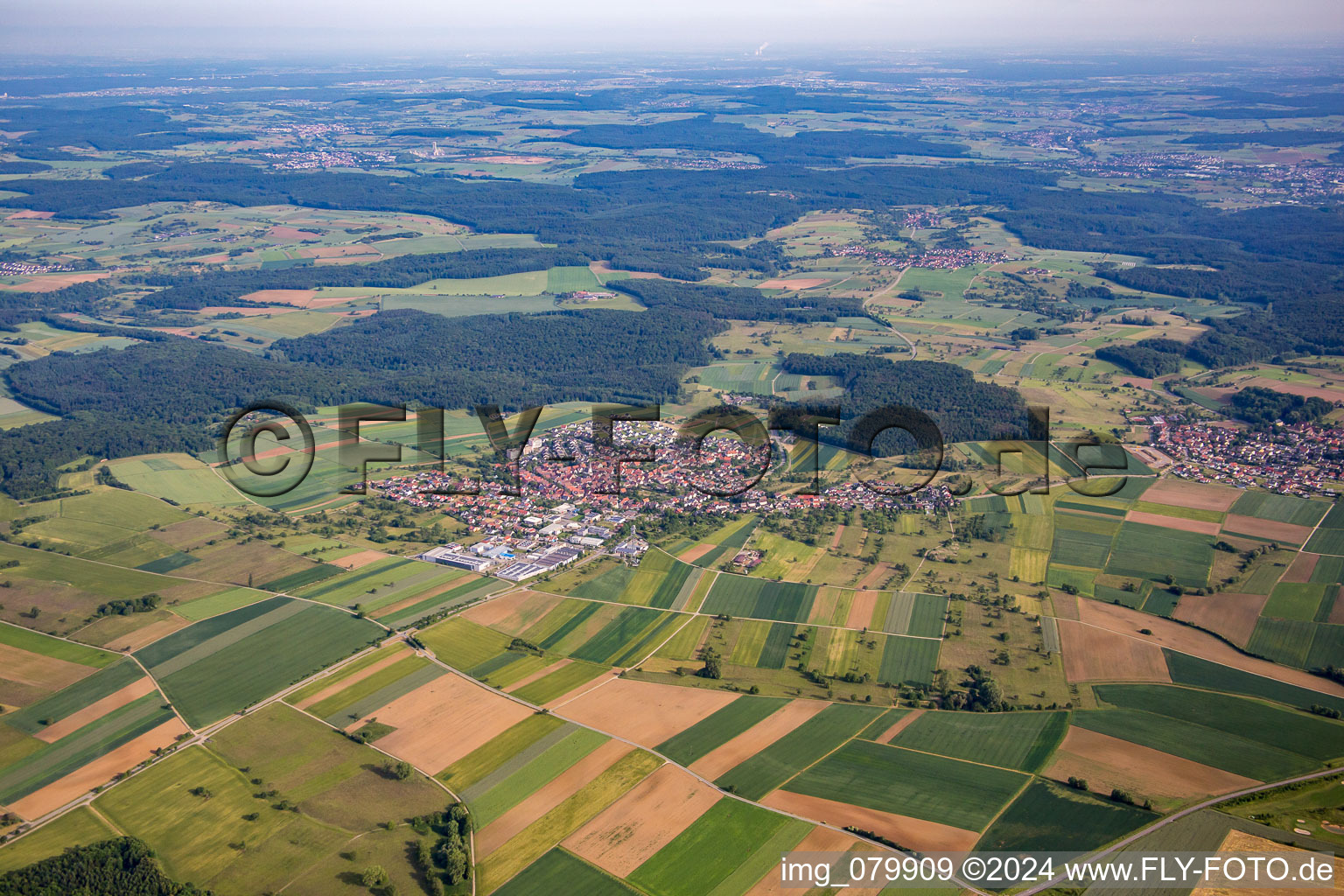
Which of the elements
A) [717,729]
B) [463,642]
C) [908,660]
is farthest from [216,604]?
[908,660]

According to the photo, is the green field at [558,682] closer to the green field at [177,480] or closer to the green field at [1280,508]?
the green field at [177,480]

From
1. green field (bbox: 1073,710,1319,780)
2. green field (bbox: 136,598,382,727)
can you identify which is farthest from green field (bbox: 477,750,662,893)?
green field (bbox: 1073,710,1319,780)

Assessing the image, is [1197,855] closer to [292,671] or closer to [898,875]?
[898,875]

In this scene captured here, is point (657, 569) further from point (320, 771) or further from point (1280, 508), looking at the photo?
point (1280, 508)

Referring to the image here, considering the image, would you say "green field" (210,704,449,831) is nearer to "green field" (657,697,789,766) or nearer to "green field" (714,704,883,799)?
"green field" (657,697,789,766)

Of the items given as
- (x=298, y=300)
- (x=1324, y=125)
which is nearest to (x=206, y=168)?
(x=298, y=300)

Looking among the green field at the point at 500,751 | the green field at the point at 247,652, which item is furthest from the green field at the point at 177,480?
the green field at the point at 500,751
